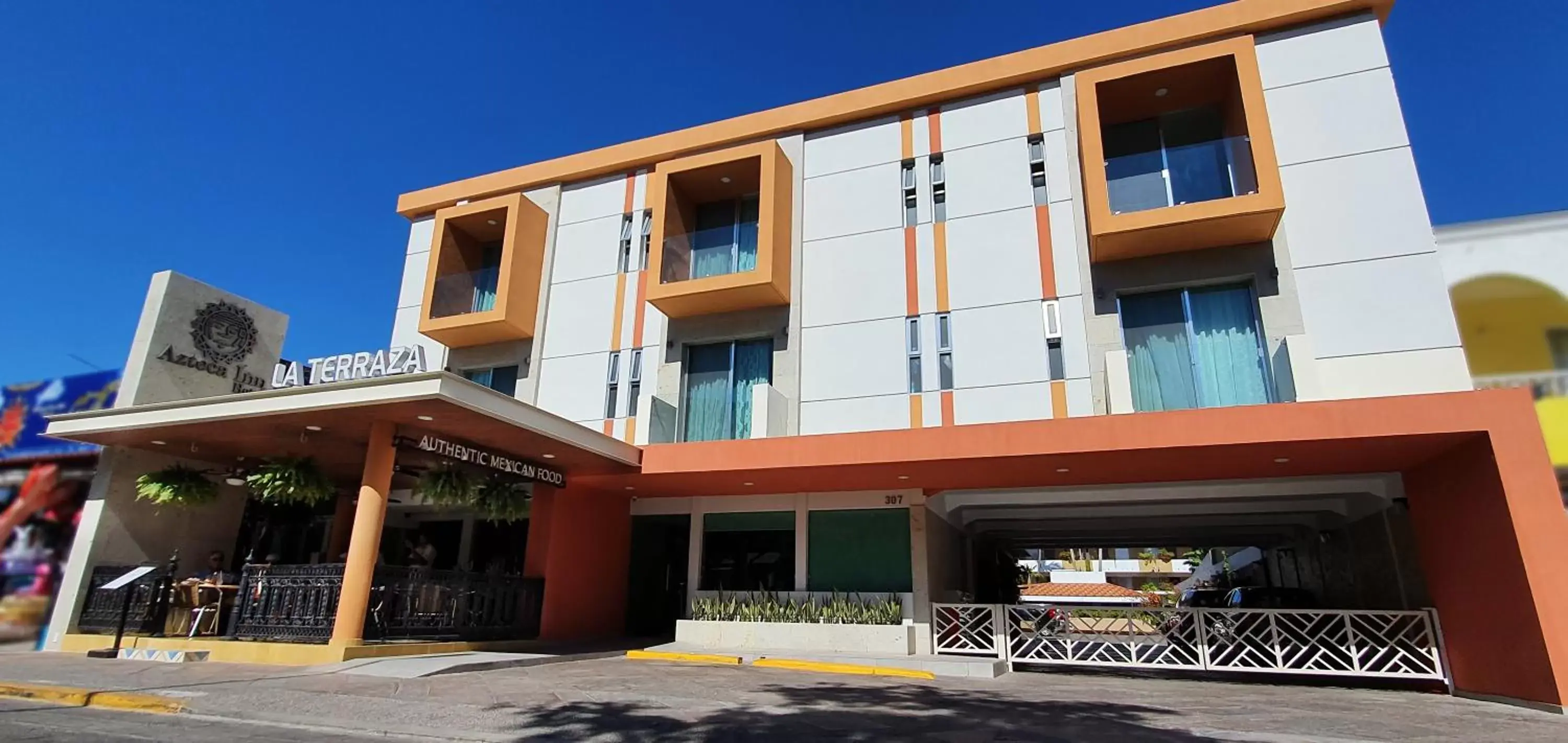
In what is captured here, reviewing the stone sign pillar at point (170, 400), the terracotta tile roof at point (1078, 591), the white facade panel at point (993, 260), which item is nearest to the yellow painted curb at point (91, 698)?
the stone sign pillar at point (170, 400)

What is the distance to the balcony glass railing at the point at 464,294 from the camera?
1705cm

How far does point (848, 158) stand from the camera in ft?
52.6

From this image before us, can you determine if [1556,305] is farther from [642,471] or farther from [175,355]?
[175,355]

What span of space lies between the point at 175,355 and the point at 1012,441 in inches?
564

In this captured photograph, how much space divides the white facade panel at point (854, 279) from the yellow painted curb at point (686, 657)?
6.30 m

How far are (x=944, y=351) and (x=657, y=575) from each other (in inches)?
316

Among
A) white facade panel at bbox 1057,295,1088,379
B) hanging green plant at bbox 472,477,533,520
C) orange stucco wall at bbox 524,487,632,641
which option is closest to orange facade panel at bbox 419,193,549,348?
orange stucco wall at bbox 524,487,632,641

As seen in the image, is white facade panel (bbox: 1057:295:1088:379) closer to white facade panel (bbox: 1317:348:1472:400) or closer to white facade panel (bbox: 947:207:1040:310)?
white facade panel (bbox: 947:207:1040:310)

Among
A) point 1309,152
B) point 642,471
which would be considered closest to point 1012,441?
point 642,471

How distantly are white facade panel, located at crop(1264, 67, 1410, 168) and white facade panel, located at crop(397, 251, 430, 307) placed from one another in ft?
57.7

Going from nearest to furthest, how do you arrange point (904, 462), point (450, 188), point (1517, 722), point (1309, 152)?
point (1517, 722), point (904, 462), point (1309, 152), point (450, 188)

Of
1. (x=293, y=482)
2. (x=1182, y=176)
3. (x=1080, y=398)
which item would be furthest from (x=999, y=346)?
(x=293, y=482)

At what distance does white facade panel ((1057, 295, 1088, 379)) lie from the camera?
12.9 metres

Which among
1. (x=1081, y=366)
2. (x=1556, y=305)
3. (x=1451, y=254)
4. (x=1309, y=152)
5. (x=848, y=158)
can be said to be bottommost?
(x=1556, y=305)
